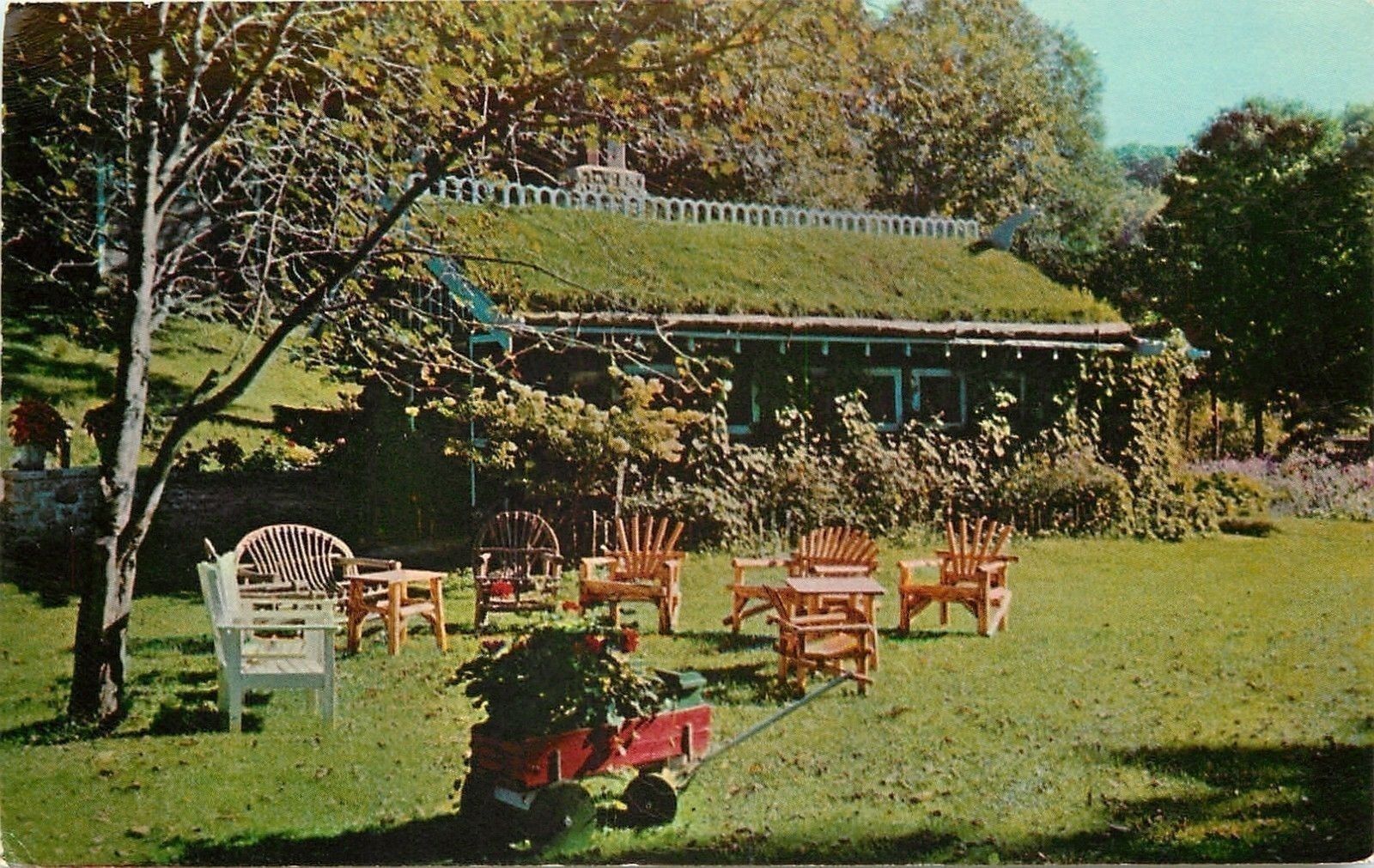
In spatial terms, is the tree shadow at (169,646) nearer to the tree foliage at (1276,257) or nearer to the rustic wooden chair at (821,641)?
the rustic wooden chair at (821,641)

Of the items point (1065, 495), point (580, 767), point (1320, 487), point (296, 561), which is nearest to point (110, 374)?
point (296, 561)

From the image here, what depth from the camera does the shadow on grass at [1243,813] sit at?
469cm

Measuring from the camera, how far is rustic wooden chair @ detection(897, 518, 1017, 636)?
513 centimetres

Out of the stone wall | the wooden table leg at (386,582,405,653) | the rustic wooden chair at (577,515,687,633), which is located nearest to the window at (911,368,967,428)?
the rustic wooden chair at (577,515,687,633)

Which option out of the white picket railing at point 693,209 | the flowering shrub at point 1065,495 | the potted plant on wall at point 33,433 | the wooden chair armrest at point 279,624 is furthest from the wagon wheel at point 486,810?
A: the flowering shrub at point 1065,495

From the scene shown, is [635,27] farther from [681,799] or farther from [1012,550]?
[681,799]

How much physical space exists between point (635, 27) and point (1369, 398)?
3.85 m

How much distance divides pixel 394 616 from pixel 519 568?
23.3 inches

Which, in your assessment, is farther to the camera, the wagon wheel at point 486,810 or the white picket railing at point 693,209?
the white picket railing at point 693,209

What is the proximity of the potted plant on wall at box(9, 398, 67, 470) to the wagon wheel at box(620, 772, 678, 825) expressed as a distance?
9.74 ft

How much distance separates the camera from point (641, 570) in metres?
5.11

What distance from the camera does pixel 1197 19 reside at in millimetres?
5059

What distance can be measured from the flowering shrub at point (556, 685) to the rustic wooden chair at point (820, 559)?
0.71m

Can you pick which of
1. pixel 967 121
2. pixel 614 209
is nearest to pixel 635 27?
pixel 614 209
